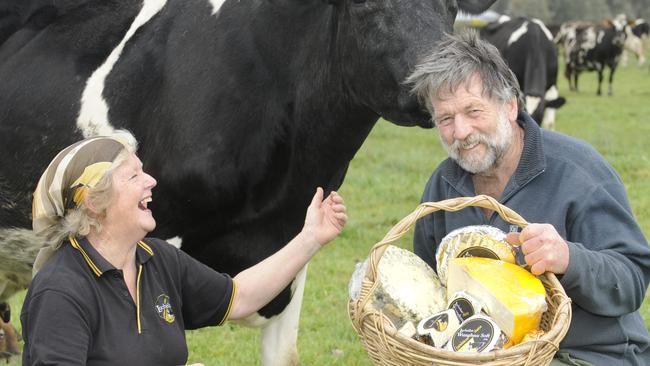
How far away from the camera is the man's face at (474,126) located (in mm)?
2799

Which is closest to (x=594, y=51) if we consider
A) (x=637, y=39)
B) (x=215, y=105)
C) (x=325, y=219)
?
(x=637, y=39)

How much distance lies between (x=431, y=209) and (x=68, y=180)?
3.40ft

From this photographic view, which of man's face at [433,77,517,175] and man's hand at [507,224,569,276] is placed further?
man's face at [433,77,517,175]

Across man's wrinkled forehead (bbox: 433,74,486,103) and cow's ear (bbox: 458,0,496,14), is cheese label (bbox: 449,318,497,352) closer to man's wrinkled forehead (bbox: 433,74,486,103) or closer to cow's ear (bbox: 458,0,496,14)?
man's wrinkled forehead (bbox: 433,74,486,103)

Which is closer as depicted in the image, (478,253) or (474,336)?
(474,336)

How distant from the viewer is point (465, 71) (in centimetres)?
279

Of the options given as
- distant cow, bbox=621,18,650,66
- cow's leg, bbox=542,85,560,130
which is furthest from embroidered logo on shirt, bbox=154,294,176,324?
distant cow, bbox=621,18,650,66

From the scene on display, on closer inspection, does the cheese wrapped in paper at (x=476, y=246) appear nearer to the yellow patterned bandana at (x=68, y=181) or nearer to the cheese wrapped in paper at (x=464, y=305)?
the cheese wrapped in paper at (x=464, y=305)

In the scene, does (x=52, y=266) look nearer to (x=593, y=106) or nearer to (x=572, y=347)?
(x=572, y=347)

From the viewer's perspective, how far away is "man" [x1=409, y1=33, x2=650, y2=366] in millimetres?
2766

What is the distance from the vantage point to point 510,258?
2682 millimetres

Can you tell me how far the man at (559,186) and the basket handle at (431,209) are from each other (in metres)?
0.06

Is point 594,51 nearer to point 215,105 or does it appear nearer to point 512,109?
point 215,105

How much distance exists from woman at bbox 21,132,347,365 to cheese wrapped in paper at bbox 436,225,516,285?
83 centimetres
